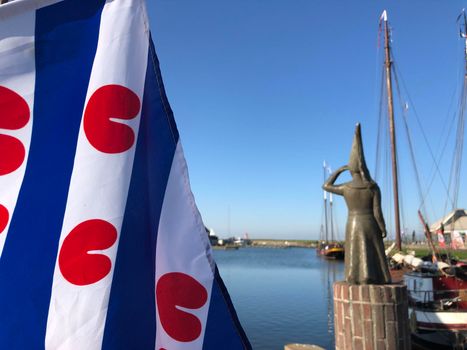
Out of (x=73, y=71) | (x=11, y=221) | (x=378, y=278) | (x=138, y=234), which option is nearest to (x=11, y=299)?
(x=11, y=221)

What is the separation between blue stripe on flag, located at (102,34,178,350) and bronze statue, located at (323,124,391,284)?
4619 millimetres

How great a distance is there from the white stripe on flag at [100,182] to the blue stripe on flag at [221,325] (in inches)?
21.7

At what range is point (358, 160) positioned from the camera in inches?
253

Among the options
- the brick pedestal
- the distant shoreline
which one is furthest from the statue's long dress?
the distant shoreline

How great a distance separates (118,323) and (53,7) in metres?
1.83

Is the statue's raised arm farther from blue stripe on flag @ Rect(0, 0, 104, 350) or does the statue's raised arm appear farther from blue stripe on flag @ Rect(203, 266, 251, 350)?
blue stripe on flag @ Rect(0, 0, 104, 350)

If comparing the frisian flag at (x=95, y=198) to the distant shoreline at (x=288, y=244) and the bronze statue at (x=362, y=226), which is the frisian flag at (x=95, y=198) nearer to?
the bronze statue at (x=362, y=226)

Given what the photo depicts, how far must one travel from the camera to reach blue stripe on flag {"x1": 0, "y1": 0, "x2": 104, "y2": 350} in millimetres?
2043

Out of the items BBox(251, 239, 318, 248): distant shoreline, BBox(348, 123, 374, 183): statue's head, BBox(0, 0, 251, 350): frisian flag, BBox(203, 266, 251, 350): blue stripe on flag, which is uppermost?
BBox(348, 123, 374, 183): statue's head

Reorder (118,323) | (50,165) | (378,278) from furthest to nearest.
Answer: (378,278) → (50,165) → (118,323)

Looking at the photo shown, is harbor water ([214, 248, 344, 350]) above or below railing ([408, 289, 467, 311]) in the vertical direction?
below

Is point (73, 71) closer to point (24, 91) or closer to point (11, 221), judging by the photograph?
point (24, 91)

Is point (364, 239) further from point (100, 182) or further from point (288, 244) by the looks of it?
point (288, 244)

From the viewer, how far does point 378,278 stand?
599cm
